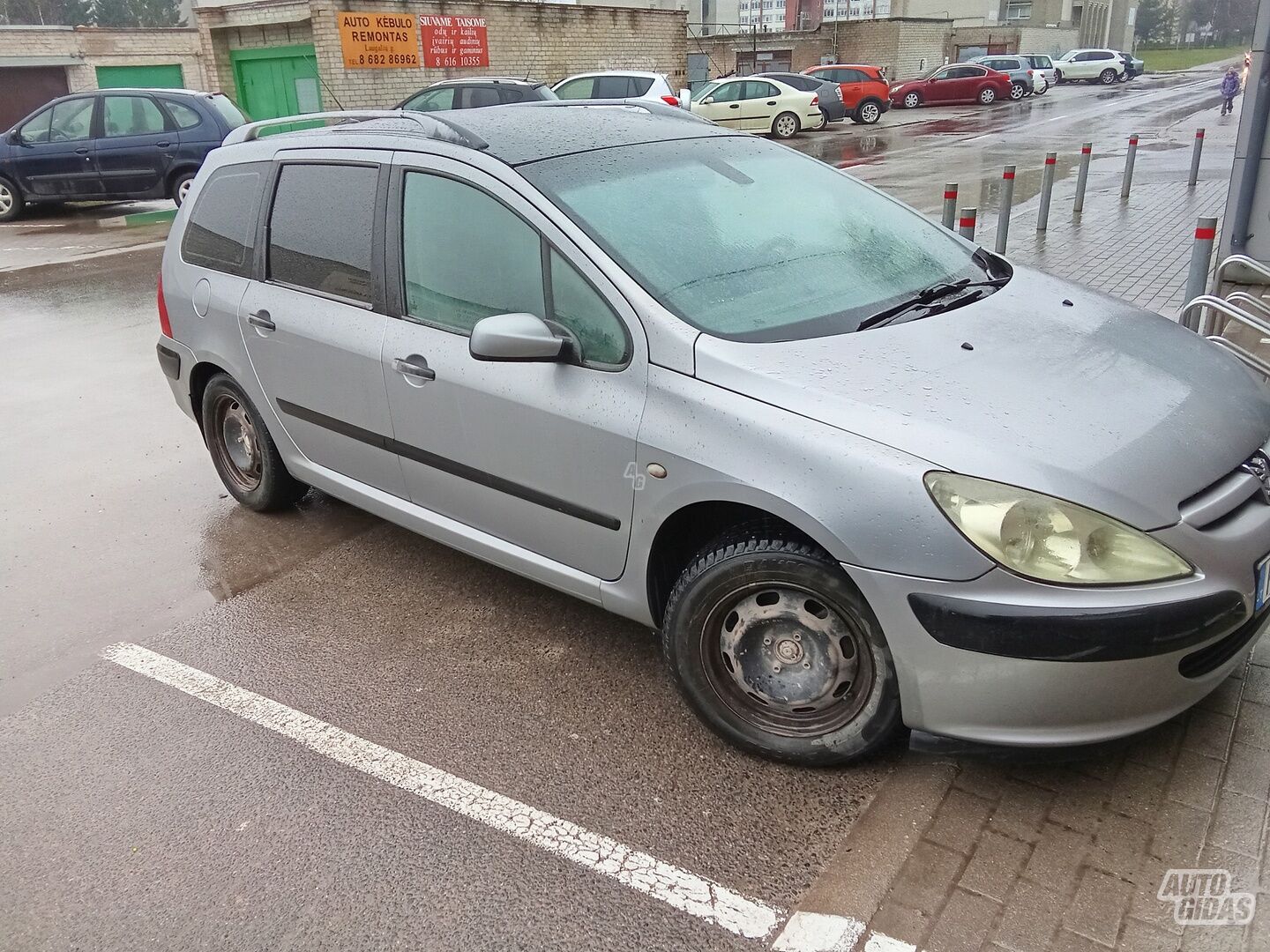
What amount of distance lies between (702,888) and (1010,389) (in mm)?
1579

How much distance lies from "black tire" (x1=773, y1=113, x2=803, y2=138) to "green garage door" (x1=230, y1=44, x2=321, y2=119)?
440 inches

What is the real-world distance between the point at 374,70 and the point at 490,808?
23.1 meters

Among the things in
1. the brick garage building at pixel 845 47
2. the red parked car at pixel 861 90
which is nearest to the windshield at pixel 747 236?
the red parked car at pixel 861 90

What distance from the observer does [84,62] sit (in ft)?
88.6

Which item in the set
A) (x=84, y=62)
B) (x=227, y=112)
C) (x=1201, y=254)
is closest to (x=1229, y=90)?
(x=227, y=112)

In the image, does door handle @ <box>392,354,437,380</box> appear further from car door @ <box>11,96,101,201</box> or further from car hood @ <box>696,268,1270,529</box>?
car door @ <box>11,96,101,201</box>

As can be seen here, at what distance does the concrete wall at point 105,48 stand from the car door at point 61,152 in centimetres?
1215

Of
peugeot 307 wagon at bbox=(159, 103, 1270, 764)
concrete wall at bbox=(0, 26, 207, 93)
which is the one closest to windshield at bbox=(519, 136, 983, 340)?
peugeot 307 wagon at bbox=(159, 103, 1270, 764)

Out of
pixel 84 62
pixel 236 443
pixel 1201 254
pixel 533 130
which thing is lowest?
pixel 236 443

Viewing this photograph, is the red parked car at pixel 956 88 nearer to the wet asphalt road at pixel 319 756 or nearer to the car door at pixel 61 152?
the car door at pixel 61 152

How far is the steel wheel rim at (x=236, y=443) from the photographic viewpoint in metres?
4.89

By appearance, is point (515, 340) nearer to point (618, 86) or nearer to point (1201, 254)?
point (1201, 254)

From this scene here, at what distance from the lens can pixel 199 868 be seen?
280 cm

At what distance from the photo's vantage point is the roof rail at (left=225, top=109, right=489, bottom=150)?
12.0 ft
